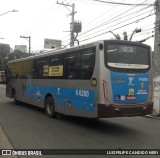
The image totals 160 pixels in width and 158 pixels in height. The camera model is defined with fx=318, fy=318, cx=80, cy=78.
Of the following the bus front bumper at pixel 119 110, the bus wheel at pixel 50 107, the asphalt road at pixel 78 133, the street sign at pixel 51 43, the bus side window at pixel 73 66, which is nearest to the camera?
the asphalt road at pixel 78 133

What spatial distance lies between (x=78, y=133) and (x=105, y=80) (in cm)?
188

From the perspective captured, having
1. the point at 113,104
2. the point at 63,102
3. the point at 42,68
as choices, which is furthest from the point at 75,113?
the point at 42,68

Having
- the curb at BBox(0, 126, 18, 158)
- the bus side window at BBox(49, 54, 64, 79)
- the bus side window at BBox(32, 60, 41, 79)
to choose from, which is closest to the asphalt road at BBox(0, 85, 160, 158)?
the curb at BBox(0, 126, 18, 158)

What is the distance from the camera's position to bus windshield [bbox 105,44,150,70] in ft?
33.0

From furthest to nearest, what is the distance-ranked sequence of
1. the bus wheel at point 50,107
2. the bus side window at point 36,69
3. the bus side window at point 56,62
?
the bus side window at point 36,69
the bus wheel at point 50,107
the bus side window at point 56,62

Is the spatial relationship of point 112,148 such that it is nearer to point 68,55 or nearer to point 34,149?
point 34,149

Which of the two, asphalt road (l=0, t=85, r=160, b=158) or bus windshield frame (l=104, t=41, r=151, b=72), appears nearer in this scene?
asphalt road (l=0, t=85, r=160, b=158)

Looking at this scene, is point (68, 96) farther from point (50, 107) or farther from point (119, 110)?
point (119, 110)

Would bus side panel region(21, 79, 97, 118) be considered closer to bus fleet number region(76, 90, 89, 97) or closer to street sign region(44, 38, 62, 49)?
bus fleet number region(76, 90, 89, 97)

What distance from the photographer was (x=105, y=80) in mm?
9789

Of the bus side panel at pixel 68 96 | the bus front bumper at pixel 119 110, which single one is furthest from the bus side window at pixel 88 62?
the bus front bumper at pixel 119 110

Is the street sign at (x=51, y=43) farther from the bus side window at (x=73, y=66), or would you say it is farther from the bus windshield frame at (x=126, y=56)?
the bus windshield frame at (x=126, y=56)

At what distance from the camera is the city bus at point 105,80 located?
982cm

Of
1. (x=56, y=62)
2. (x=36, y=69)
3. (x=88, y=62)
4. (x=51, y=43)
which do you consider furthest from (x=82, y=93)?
(x=51, y=43)
